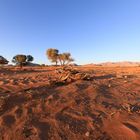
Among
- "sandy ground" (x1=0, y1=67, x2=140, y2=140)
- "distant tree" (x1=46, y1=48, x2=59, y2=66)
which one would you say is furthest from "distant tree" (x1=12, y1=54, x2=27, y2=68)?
"sandy ground" (x1=0, y1=67, x2=140, y2=140)

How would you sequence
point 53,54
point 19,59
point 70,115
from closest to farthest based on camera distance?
1. point 70,115
2. point 19,59
3. point 53,54

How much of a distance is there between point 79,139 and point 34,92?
321 cm

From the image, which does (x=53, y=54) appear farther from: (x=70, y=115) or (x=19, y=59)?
(x=70, y=115)

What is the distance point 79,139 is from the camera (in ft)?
12.5

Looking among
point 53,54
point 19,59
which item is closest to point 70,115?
point 19,59

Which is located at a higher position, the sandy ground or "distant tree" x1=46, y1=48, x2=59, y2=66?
"distant tree" x1=46, y1=48, x2=59, y2=66

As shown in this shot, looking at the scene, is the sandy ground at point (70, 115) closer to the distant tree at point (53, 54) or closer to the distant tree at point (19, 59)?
the distant tree at point (19, 59)

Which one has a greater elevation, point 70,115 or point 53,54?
point 53,54

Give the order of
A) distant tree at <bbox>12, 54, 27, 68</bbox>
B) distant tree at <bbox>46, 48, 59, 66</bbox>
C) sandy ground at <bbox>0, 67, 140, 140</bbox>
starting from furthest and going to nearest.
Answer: distant tree at <bbox>46, 48, 59, 66</bbox>, distant tree at <bbox>12, 54, 27, 68</bbox>, sandy ground at <bbox>0, 67, 140, 140</bbox>

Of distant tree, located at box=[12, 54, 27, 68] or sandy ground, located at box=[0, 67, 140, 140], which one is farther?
distant tree, located at box=[12, 54, 27, 68]

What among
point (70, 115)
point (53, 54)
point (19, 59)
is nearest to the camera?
point (70, 115)

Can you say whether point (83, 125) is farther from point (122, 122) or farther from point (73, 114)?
point (122, 122)

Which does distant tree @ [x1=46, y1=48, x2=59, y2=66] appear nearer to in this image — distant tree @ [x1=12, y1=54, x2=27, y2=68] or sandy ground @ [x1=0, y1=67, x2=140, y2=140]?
distant tree @ [x1=12, y1=54, x2=27, y2=68]

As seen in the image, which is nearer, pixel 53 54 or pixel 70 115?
pixel 70 115
